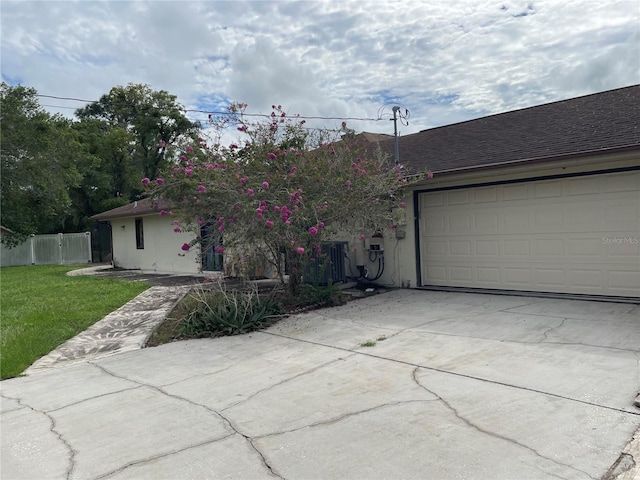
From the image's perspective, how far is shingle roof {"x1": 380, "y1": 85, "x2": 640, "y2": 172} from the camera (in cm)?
797

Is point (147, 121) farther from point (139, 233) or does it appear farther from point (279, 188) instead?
point (279, 188)

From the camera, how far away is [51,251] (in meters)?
27.8

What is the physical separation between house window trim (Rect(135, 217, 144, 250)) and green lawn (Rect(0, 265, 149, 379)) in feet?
13.8

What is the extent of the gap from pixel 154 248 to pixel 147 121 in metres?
16.2

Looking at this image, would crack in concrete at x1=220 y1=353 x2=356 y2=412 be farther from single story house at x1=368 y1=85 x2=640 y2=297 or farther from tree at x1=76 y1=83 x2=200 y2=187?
tree at x1=76 y1=83 x2=200 y2=187

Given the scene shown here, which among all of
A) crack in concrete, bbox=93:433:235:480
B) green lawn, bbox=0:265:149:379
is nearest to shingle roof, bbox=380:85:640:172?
crack in concrete, bbox=93:433:235:480

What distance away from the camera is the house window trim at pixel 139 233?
65.6 feet

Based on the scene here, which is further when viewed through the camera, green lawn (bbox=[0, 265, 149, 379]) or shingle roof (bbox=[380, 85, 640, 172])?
shingle roof (bbox=[380, 85, 640, 172])

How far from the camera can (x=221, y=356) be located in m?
6.20

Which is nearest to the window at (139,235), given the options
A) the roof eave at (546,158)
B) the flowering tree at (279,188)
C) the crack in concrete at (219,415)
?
the flowering tree at (279,188)

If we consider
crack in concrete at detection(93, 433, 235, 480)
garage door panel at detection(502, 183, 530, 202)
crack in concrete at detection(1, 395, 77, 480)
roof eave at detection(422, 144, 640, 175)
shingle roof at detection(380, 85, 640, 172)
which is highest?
shingle roof at detection(380, 85, 640, 172)

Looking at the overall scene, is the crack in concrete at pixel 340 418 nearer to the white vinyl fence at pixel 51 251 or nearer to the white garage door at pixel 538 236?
the white garage door at pixel 538 236

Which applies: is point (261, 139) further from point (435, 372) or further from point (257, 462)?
point (257, 462)

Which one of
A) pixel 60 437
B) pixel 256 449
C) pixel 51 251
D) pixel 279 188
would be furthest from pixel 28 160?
pixel 256 449
